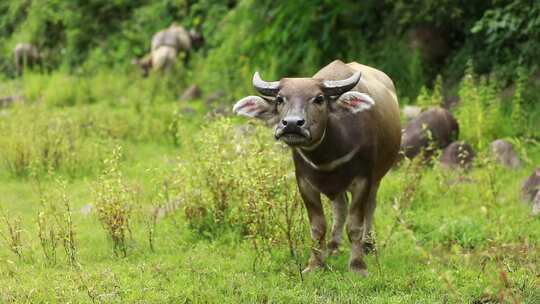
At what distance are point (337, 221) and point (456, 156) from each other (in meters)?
2.71

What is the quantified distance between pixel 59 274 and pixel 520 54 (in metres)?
6.68

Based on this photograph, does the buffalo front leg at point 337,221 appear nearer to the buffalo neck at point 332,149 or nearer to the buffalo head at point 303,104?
the buffalo neck at point 332,149

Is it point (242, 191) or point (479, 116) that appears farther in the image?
point (479, 116)

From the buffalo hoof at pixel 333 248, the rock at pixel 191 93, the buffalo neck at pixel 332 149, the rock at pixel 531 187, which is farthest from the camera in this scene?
the rock at pixel 191 93

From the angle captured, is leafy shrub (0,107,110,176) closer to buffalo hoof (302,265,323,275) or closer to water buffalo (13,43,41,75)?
buffalo hoof (302,265,323,275)

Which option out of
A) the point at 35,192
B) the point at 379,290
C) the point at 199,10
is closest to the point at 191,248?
the point at 379,290

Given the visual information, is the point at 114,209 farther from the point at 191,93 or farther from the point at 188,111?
the point at 191,93

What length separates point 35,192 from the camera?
27.9ft

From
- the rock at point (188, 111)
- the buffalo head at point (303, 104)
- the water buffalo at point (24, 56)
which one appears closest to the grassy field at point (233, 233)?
the buffalo head at point (303, 104)

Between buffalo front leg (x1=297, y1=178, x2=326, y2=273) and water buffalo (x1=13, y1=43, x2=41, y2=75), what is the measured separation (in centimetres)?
1195

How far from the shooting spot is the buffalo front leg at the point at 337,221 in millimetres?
6414

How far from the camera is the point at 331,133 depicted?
221 inches

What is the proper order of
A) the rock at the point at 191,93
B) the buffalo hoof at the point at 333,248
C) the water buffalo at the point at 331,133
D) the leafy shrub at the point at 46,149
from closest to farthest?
1. the water buffalo at the point at 331,133
2. the buffalo hoof at the point at 333,248
3. the leafy shrub at the point at 46,149
4. the rock at the point at 191,93

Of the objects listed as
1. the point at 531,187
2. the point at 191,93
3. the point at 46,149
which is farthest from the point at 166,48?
the point at 531,187
